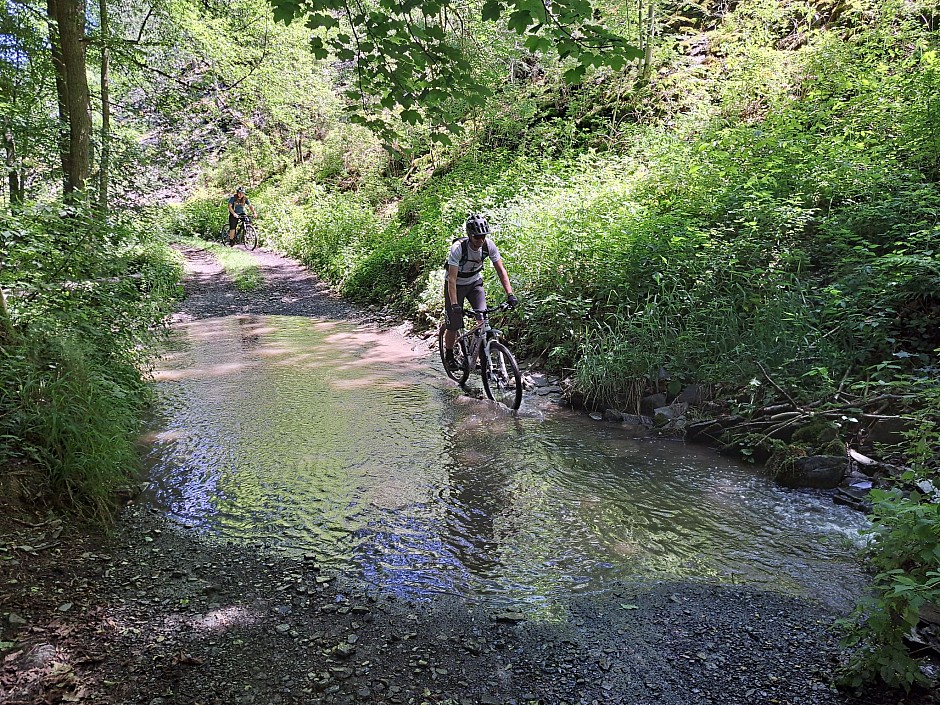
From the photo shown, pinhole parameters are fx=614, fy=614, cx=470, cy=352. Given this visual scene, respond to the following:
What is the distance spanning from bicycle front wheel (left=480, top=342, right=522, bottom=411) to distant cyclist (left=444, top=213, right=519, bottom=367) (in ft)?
2.18

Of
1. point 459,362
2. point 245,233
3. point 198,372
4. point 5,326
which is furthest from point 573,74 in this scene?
point 245,233

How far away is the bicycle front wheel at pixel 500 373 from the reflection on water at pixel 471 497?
0.69 ft

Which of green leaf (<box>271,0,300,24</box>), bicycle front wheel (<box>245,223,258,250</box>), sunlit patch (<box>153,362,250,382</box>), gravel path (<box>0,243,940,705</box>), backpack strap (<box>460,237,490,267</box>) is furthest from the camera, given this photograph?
bicycle front wheel (<box>245,223,258,250</box>)

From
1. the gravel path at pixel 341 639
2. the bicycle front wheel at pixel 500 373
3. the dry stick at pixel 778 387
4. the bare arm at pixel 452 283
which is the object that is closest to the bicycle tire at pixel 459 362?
the bicycle front wheel at pixel 500 373

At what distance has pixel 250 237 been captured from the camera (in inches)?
1056

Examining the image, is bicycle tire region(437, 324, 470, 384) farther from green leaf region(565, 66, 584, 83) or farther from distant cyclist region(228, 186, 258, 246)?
distant cyclist region(228, 186, 258, 246)

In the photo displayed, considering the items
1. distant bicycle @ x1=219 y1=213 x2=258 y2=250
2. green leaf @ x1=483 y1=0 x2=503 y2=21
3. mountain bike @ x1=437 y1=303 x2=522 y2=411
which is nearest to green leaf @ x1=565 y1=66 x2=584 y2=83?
green leaf @ x1=483 y1=0 x2=503 y2=21

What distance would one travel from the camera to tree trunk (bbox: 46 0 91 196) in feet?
30.1

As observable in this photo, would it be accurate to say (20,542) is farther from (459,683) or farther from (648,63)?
(648,63)

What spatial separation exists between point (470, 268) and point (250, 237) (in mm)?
21250

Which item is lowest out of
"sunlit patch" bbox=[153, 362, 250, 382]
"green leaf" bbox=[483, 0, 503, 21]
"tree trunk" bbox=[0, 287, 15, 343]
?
"sunlit patch" bbox=[153, 362, 250, 382]

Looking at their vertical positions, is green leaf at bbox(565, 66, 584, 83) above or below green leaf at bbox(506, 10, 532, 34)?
below

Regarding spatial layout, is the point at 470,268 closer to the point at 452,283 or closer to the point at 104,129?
the point at 452,283

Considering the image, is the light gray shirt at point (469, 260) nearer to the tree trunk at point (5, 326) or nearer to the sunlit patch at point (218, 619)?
Answer: the tree trunk at point (5, 326)
